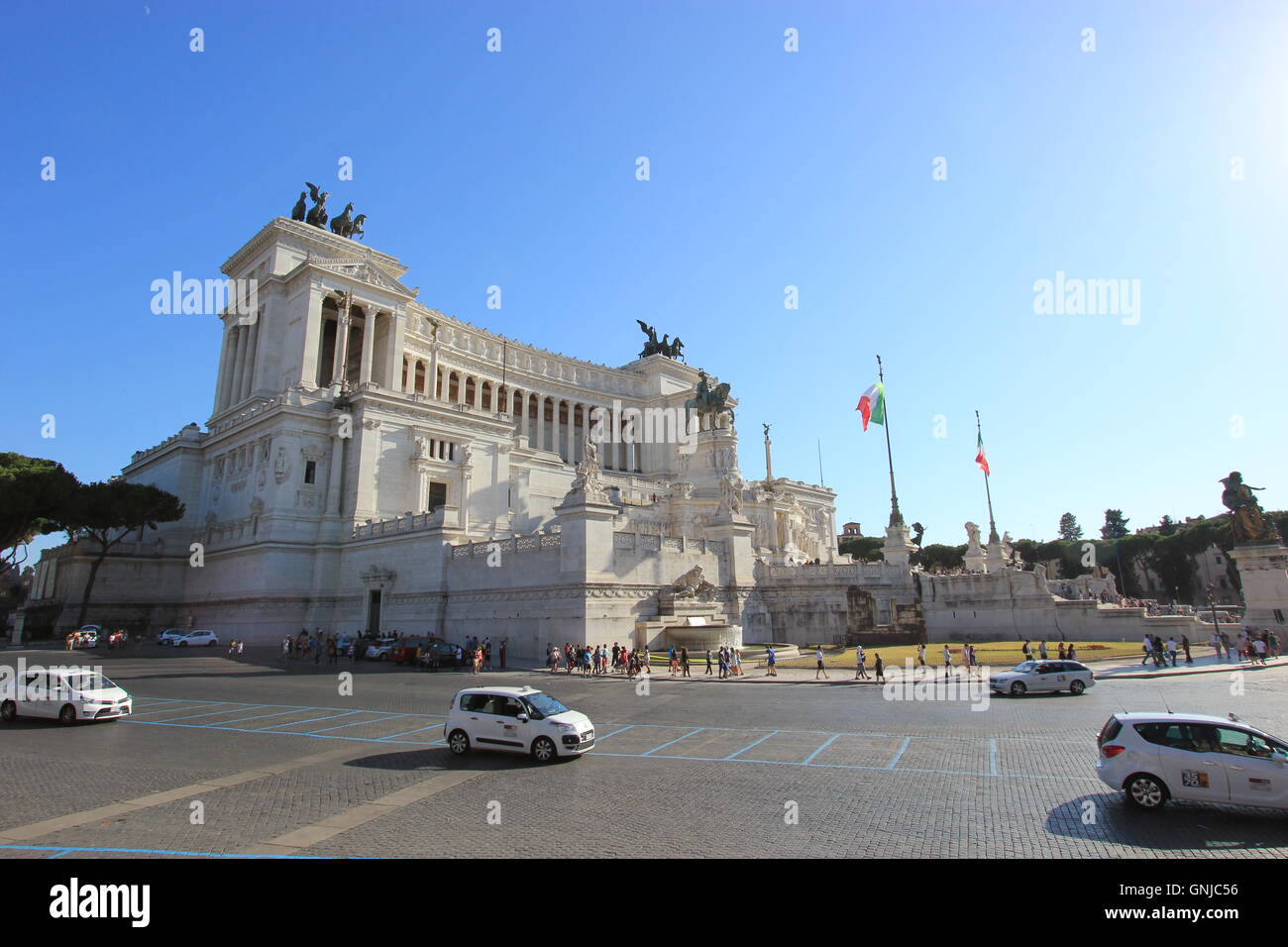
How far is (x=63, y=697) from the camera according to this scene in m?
17.8

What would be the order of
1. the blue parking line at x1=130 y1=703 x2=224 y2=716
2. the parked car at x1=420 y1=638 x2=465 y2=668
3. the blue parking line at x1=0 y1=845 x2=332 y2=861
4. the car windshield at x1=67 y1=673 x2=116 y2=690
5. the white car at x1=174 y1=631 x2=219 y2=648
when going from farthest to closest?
the white car at x1=174 y1=631 x2=219 y2=648 → the parked car at x1=420 y1=638 x2=465 y2=668 → the blue parking line at x1=130 y1=703 x2=224 y2=716 → the car windshield at x1=67 y1=673 x2=116 y2=690 → the blue parking line at x1=0 y1=845 x2=332 y2=861

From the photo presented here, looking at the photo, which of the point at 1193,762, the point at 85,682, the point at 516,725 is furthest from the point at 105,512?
the point at 1193,762

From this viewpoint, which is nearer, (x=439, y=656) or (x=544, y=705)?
(x=544, y=705)

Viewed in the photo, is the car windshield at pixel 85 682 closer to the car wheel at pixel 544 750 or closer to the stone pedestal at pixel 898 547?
the car wheel at pixel 544 750

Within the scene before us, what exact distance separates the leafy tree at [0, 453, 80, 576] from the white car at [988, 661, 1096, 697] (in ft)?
198

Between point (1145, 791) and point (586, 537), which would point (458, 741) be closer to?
point (1145, 791)

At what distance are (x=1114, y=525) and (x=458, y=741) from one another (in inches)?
5428

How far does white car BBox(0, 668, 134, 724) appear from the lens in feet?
58.4

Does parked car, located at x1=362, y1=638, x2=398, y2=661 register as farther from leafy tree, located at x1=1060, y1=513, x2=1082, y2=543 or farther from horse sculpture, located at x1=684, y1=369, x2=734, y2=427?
leafy tree, located at x1=1060, y1=513, x2=1082, y2=543

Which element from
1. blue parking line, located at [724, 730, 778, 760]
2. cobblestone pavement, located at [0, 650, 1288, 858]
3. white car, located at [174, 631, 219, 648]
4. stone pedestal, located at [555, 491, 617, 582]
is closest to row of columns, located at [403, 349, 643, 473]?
white car, located at [174, 631, 219, 648]

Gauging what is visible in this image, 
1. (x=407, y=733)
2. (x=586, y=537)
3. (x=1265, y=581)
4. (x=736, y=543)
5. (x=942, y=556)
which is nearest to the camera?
(x=407, y=733)
